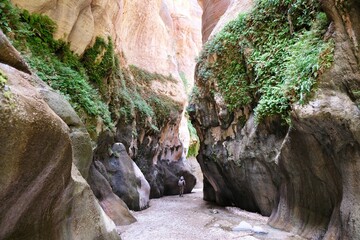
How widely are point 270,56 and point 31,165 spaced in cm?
814

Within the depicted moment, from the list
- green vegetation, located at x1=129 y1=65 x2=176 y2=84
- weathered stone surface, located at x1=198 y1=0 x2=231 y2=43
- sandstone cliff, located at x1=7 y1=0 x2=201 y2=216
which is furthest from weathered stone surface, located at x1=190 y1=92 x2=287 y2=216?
weathered stone surface, located at x1=198 y1=0 x2=231 y2=43

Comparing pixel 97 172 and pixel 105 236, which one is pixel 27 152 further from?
pixel 97 172

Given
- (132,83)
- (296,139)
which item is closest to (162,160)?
(132,83)

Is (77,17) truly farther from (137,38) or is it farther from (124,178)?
(137,38)

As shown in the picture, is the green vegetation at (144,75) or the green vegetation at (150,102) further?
the green vegetation at (144,75)

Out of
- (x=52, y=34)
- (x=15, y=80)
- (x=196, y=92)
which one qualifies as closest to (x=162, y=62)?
(x=196, y=92)

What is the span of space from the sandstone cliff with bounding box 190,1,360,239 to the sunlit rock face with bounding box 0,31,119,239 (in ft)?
16.4

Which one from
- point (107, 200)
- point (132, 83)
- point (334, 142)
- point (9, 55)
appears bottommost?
point (107, 200)

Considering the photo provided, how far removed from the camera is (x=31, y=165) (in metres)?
3.08

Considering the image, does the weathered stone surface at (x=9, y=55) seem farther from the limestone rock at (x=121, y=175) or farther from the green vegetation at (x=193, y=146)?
the green vegetation at (x=193, y=146)

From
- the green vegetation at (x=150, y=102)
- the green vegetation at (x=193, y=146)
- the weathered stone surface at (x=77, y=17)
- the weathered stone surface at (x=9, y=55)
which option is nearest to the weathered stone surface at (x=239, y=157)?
the green vegetation at (x=150, y=102)

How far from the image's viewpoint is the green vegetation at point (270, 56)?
6715 mm

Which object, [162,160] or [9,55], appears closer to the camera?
[9,55]

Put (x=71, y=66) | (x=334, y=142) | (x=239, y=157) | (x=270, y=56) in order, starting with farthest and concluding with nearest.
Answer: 1. (x=239, y=157)
2. (x=71, y=66)
3. (x=270, y=56)
4. (x=334, y=142)
